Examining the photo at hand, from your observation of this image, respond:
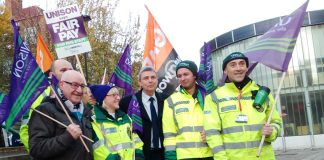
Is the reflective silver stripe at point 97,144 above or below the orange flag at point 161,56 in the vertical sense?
below

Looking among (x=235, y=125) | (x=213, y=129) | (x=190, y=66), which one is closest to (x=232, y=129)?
(x=235, y=125)

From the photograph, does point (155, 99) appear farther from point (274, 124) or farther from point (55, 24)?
point (55, 24)

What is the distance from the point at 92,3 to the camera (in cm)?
2242

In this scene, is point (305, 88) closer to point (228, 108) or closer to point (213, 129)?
point (228, 108)

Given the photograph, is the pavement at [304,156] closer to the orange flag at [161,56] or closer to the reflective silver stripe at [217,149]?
the orange flag at [161,56]

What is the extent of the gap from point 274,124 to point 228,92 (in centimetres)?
65

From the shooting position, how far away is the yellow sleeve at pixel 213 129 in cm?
503

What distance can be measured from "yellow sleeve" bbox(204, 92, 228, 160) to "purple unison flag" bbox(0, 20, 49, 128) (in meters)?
1.94

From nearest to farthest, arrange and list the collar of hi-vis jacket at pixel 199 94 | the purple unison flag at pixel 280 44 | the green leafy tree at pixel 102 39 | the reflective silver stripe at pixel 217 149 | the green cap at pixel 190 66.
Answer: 1. the reflective silver stripe at pixel 217 149
2. the purple unison flag at pixel 280 44
3. the collar of hi-vis jacket at pixel 199 94
4. the green cap at pixel 190 66
5. the green leafy tree at pixel 102 39

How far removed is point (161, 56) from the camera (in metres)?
8.02

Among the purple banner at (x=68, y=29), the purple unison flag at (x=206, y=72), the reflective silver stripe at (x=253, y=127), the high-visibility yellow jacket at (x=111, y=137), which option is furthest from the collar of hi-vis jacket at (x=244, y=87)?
the purple banner at (x=68, y=29)

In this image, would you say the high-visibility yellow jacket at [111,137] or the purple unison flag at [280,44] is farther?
the purple unison flag at [280,44]

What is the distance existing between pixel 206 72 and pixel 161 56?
1.63 meters

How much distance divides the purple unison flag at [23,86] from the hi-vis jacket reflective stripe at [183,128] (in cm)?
163
